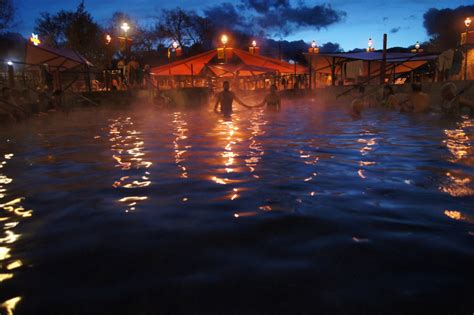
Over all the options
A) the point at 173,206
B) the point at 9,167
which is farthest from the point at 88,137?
the point at 173,206

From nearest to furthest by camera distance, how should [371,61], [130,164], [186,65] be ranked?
1. [130,164]
2. [186,65]
3. [371,61]

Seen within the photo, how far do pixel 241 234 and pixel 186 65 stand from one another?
2175cm

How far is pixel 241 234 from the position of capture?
8.32ft

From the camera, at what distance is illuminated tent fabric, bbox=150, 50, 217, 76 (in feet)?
70.3

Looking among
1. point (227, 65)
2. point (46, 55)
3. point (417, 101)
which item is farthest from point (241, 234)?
point (227, 65)

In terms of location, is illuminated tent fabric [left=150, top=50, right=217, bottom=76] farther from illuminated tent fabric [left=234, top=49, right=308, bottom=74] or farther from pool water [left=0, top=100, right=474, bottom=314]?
pool water [left=0, top=100, right=474, bottom=314]

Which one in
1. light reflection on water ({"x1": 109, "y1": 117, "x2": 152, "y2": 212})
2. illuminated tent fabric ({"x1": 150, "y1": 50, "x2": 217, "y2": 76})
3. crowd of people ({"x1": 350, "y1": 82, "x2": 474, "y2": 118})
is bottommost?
light reflection on water ({"x1": 109, "y1": 117, "x2": 152, "y2": 212})

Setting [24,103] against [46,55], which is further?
[46,55]

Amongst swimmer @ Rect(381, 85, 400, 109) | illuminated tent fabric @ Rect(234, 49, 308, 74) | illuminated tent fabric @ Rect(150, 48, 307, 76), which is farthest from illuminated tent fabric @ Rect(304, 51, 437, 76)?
swimmer @ Rect(381, 85, 400, 109)

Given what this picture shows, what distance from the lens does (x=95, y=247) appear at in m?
2.36

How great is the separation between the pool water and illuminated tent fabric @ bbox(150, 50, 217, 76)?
A: 17027 mm

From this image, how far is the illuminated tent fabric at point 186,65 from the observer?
21422mm

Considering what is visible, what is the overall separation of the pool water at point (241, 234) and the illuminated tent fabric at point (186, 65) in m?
17.0

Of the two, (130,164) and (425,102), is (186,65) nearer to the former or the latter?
(425,102)
